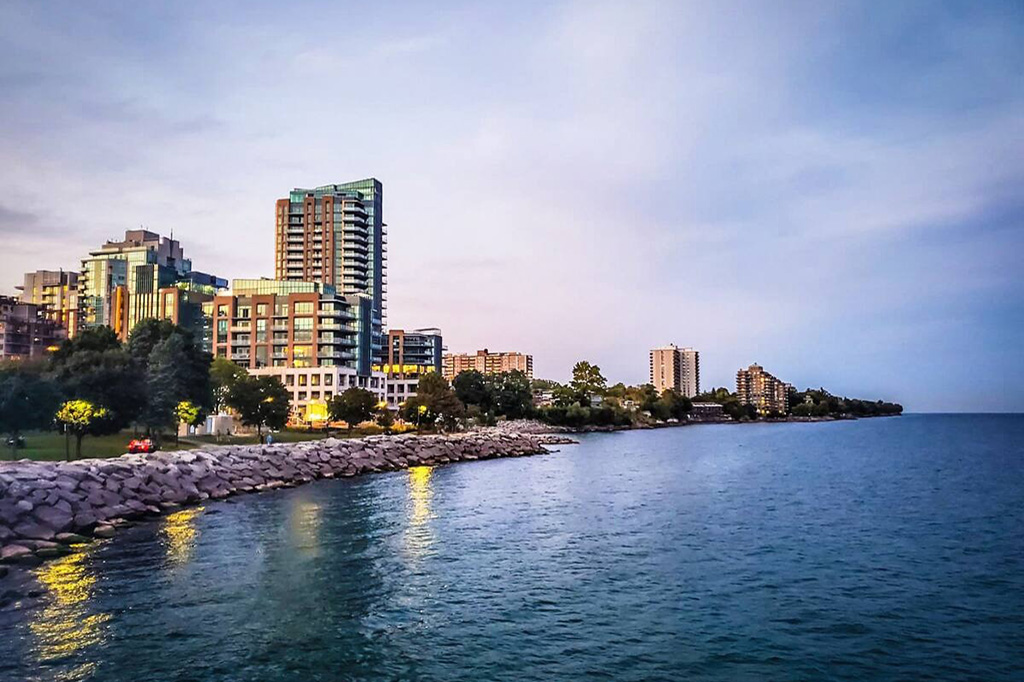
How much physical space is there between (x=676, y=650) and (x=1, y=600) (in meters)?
24.6

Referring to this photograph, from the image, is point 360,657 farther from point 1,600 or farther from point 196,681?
point 1,600

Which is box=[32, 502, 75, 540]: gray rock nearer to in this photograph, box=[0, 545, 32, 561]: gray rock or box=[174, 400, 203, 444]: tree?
box=[0, 545, 32, 561]: gray rock

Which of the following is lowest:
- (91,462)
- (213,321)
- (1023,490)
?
(1023,490)

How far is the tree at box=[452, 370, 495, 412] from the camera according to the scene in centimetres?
19150

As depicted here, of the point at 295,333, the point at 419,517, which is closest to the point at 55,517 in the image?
the point at 419,517

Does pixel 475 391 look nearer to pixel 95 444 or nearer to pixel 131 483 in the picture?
pixel 95 444

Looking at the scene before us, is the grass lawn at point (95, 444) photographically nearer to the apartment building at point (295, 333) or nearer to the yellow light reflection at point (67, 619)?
the yellow light reflection at point (67, 619)

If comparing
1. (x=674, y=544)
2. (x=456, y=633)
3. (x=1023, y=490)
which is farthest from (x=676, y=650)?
(x=1023, y=490)

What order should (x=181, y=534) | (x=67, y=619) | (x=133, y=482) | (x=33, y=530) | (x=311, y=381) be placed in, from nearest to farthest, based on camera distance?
1. (x=67, y=619)
2. (x=33, y=530)
3. (x=181, y=534)
4. (x=133, y=482)
5. (x=311, y=381)

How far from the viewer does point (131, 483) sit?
49781 millimetres

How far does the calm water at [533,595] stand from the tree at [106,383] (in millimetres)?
23044

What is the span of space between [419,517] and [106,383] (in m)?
37.1

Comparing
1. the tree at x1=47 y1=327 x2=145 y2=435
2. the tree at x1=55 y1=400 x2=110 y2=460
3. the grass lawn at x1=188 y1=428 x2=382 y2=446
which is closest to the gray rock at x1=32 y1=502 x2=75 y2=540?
the tree at x1=55 y1=400 x2=110 y2=460

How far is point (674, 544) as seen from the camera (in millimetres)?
40250
